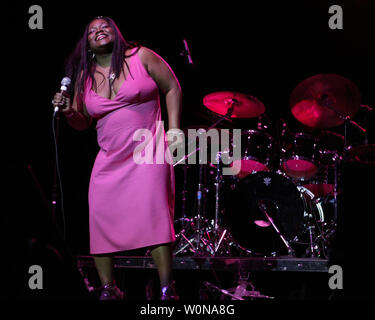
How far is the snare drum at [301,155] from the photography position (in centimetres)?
536

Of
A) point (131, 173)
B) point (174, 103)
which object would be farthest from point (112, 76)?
point (131, 173)

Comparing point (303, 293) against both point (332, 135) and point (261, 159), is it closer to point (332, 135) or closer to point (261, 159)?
point (261, 159)

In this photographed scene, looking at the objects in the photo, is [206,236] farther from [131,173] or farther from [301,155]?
[131,173]

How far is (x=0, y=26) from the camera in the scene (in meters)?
3.88

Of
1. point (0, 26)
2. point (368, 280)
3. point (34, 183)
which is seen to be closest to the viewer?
point (34, 183)

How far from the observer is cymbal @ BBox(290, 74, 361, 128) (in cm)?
509

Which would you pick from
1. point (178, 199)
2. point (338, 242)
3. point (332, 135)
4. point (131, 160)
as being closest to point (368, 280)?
point (338, 242)

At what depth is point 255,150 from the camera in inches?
208

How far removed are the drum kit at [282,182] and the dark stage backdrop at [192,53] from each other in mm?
635

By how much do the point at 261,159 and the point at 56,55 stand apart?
247cm

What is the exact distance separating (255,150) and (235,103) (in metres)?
0.60

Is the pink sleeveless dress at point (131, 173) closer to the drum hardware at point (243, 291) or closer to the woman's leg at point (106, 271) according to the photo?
the woman's leg at point (106, 271)

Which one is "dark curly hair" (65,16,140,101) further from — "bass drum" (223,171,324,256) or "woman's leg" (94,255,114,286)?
"bass drum" (223,171,324,256)

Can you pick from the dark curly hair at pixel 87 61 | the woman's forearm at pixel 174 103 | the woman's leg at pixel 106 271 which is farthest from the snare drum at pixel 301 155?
the woman's leg at pixel 106 271
